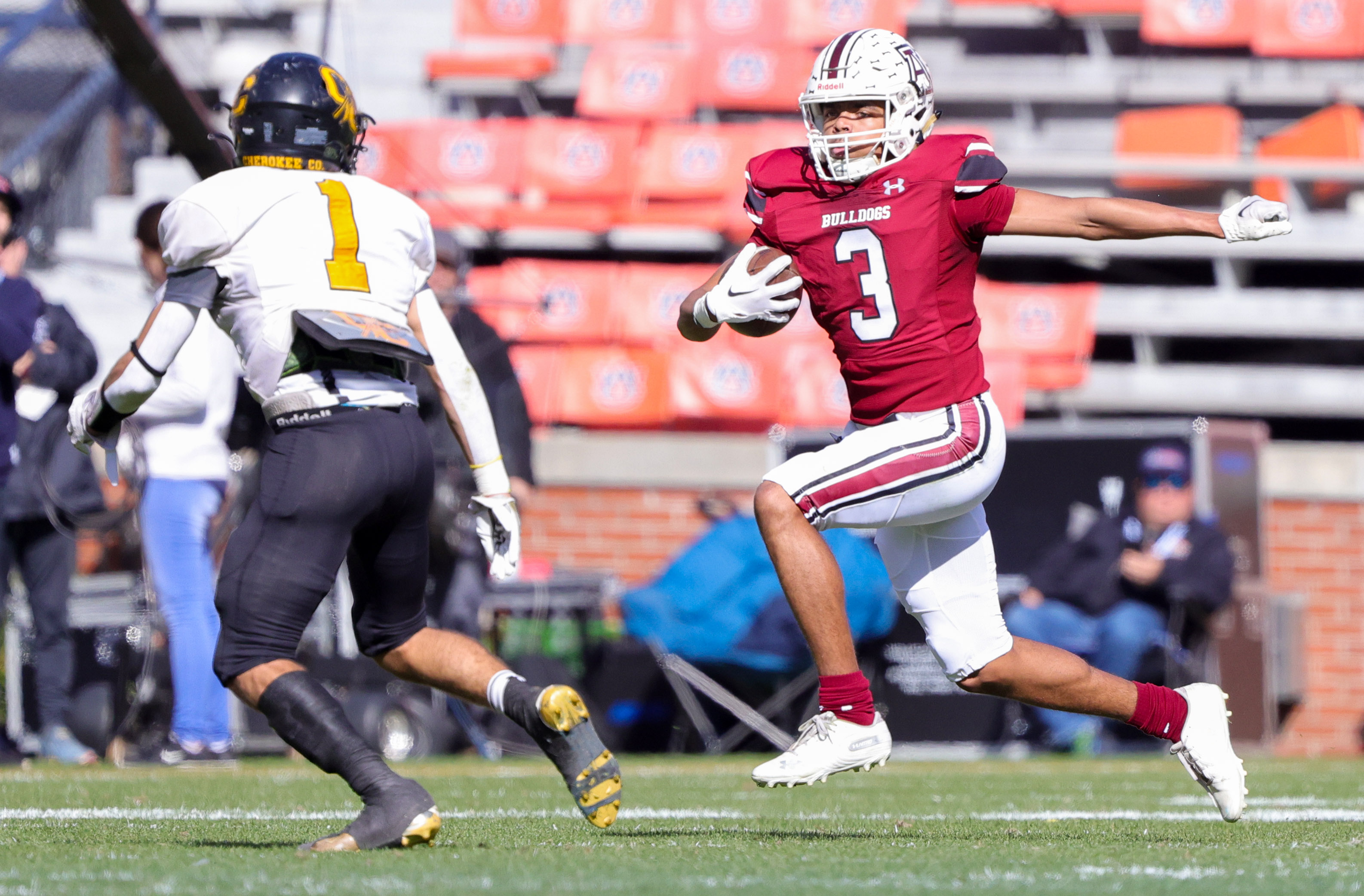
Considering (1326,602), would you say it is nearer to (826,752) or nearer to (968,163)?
(968,163)

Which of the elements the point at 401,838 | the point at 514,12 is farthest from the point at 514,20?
the point at 401,838

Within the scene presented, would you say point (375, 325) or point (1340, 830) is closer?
point (375, 325)

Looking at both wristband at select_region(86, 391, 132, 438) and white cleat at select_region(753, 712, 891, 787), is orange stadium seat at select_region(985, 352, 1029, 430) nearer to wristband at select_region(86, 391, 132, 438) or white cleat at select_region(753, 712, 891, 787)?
white cleat at select_region(753, 712, 891, 787)

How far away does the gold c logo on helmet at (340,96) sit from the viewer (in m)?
3.72

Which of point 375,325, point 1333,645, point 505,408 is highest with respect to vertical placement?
point 375,325

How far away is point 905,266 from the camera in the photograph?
3885 millimetres

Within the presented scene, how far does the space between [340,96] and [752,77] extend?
974 cm

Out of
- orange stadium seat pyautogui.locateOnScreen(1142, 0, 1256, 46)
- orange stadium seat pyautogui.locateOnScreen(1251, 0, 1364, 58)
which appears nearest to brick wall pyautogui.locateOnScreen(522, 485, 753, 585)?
orange stadium seat pyautogui.locateOnScreen(1142, 0, 1256, 46)

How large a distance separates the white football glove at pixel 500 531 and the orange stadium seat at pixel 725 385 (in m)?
7.09

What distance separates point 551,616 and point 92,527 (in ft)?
7.43

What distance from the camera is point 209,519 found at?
6801 mm

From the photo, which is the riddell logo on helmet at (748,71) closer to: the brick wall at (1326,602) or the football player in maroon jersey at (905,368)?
the brick wall at (1326,602)

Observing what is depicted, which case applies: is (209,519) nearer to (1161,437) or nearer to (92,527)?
(92,527)

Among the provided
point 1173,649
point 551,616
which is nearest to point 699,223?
point 551,616
